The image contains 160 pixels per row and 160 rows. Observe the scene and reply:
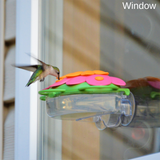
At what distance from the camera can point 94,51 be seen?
1129 millimetres

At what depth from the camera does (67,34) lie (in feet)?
3.29

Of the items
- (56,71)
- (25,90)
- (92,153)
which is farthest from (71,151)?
(56,71)

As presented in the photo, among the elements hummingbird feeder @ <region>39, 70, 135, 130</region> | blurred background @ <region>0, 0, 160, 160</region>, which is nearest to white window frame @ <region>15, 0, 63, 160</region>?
blurred background @ <region>0, 0, 160, 160</region>

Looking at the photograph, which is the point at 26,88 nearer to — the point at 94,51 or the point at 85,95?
the point at 85,95

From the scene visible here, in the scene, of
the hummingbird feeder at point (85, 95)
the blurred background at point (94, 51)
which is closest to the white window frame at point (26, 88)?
the blurred background at point (94, 51)

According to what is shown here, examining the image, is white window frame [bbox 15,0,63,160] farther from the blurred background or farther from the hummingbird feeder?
the hummingbird feeder

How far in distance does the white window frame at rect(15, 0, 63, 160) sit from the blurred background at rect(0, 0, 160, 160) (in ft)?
0.10

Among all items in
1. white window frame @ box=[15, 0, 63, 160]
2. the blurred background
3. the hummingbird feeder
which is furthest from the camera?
the blurred background

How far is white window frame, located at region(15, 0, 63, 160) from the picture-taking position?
0.67m

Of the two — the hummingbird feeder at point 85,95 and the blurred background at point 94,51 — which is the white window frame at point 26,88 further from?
the hummingbird feeder at point 85,95

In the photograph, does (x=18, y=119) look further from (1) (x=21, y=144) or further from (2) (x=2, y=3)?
(2) (x=2, y=3)

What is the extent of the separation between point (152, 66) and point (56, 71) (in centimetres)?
78

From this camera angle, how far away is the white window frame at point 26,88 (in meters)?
0.67

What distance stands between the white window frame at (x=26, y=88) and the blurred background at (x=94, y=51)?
3cm
